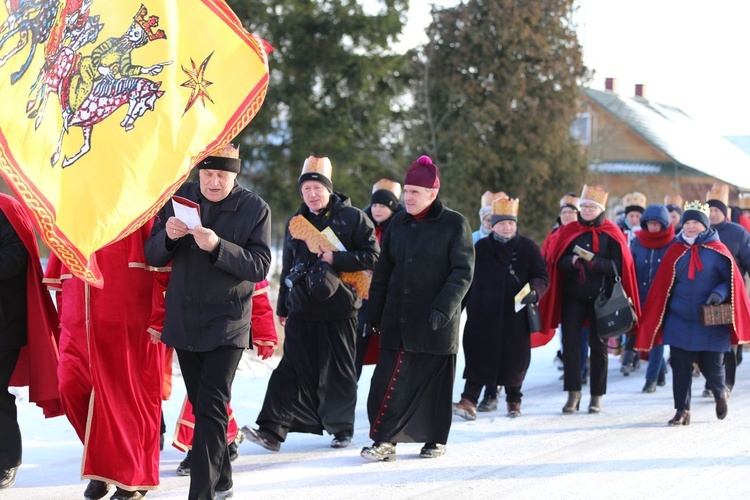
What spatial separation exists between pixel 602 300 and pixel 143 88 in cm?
559

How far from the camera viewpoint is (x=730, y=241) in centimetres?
1127

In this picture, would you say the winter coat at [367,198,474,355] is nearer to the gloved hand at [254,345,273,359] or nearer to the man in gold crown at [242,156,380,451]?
the man in gold crown at [242,156,380,451]

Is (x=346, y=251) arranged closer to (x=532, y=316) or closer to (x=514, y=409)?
(x=532, y=316)

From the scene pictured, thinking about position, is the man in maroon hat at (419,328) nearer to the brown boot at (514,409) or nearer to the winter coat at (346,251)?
the winter coat at (346,251)

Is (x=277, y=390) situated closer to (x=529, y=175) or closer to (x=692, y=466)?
(x=692, y=466)

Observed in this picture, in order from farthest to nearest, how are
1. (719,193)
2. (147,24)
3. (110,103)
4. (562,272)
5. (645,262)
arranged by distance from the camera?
1. (719,193)
2. (645,262)
3. (562,272)
4. (147,24)
5. (110,103)

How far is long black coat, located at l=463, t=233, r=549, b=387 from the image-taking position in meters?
9.88

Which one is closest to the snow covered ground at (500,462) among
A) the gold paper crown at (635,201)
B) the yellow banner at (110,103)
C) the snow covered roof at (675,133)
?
the yellow banner at (110,103)

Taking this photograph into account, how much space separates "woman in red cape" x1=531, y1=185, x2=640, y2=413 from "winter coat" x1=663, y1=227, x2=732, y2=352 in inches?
26.3

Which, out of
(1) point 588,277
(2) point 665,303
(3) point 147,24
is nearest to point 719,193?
(1) point 588,277

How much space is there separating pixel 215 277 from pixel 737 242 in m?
7.06

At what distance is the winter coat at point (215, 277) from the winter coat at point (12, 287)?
107 cm

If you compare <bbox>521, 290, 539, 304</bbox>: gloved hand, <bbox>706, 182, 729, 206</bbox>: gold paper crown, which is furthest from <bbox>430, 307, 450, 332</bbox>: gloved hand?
<bbox>706, 182, 729, 206</bbox>: gold paper crown

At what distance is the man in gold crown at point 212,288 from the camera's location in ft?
19.1
